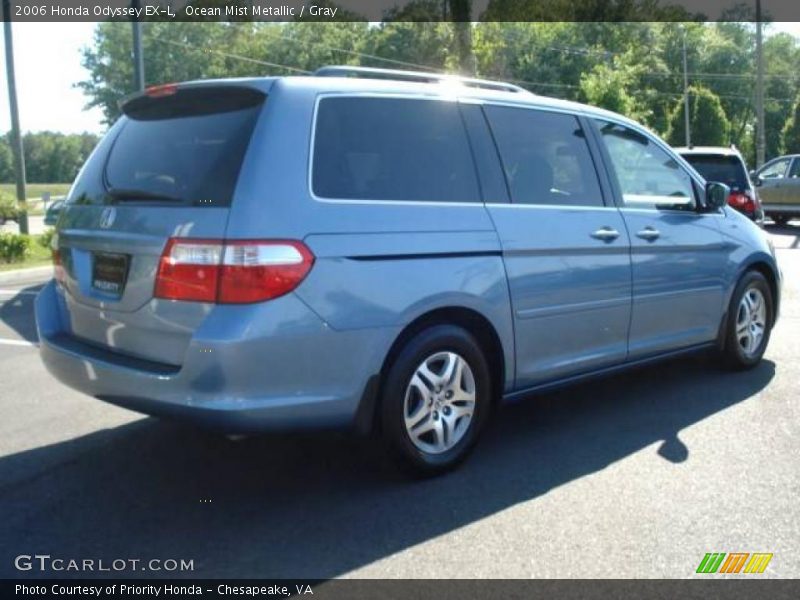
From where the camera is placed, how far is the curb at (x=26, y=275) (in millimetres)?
12141

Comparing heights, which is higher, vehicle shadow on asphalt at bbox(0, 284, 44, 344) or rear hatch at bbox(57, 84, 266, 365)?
rear hatch at bbox(57, 84, 266, 365)

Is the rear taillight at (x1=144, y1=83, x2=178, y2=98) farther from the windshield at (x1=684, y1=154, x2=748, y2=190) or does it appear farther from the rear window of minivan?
the windshield at (x1=684, y1=154, x2=748, y2=190)

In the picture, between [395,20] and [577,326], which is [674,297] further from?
[395,20]

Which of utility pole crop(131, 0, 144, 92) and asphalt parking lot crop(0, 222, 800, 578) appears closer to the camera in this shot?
asphalt parking lot crop(0, 222, 800, 578)

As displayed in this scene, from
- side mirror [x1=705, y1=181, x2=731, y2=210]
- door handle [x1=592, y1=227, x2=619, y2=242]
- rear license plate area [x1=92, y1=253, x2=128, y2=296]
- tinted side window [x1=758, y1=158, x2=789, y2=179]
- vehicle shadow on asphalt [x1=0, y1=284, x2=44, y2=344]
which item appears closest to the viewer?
rear license plate area [x1=92, y1=253, x2=128, y2=296]

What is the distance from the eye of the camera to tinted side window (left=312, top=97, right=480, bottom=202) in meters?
3.77

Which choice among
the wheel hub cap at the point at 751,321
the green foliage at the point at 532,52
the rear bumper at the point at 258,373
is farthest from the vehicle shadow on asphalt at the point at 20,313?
the green foliage at the point at 532,52

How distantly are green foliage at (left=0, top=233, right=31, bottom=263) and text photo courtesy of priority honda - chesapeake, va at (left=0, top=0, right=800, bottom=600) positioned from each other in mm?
8767

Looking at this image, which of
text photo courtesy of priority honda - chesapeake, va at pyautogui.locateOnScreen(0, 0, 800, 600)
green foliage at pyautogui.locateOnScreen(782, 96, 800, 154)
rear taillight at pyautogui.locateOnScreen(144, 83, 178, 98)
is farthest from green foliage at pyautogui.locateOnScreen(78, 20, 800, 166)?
rear taillight at pyautogui.locateOnScreen(144, 83, 178, 98)

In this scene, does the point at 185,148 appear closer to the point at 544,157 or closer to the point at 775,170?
the point at 544,157

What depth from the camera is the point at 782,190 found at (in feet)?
67.0

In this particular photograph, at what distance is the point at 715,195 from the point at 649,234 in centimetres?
90

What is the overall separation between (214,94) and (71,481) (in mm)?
1978

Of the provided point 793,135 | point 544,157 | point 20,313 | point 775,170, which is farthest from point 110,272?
point 793,135
